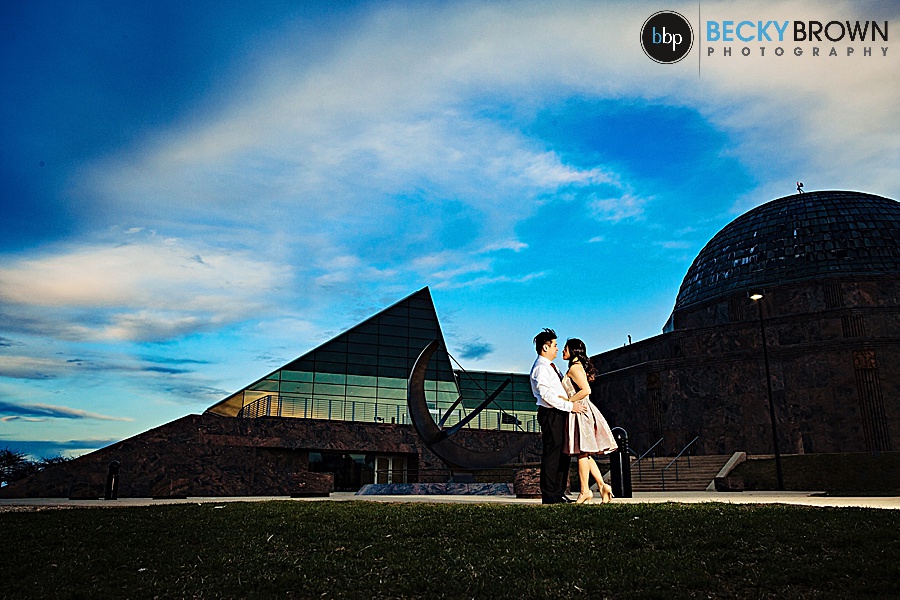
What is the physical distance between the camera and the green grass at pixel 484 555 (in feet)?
12.1

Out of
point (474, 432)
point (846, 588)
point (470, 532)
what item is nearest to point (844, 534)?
point (846, 588)

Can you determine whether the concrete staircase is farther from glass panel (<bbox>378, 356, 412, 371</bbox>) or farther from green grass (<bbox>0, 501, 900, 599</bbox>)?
glass panel (<bbox>378, 356, 412, 371</bbox>)

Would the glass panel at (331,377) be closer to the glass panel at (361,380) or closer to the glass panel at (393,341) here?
the glass panel at (361,380)

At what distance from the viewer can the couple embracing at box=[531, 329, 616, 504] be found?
20.8 feet

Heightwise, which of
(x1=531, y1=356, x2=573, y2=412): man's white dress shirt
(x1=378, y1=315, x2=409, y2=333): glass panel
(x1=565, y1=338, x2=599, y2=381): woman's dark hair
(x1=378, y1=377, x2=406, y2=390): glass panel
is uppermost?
(x1=378, y1=315, x2=409, y2=333): glass panel

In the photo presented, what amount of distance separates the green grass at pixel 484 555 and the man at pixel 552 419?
65 cm

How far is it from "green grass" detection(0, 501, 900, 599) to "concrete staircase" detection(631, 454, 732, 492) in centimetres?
1065

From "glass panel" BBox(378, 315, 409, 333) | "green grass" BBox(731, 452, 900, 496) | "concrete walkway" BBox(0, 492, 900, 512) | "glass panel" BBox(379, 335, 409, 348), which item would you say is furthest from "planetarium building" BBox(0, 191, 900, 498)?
"concrete walkway" BBox(0, 492, 900, 512)

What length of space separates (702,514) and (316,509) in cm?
353

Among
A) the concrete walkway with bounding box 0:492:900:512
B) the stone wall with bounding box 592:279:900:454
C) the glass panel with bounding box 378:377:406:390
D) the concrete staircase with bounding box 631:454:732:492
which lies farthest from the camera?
the glass panel with bounding box 378:377:406:390

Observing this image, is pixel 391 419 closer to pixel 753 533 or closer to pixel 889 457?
pixel 889 457

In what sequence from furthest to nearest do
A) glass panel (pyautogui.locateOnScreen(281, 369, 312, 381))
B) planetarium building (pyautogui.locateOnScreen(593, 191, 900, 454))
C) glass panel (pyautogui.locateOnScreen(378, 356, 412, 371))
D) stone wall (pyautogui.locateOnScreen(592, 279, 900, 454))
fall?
1. glass panel (pyautogui.locateOnScreen(378, 356, 412, 371))
2. glass panel (pyautogui.locateOnScreen(281, 369, 312, 381))
3. planetarium building (pyautogui.locateOnScreen(593, 191, 900, 454))
4. stone wall (pyautogui.locateOnScreen(592, 279, 900, 454))

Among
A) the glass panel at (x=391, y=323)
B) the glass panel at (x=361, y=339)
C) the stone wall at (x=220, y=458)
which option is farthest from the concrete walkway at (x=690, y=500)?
the glass panel at (x=391, y=323)

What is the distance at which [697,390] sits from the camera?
63.3 ft
